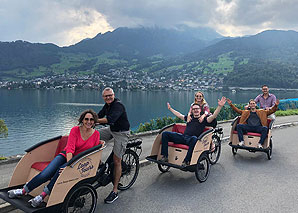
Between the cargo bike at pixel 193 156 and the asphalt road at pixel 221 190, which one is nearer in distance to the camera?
the asphalt road at pixel 221 190

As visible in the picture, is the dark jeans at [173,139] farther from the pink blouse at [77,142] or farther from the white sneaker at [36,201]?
the white sneaker at [36,201]

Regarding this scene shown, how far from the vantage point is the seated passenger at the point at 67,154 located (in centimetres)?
379

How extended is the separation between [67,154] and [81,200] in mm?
729

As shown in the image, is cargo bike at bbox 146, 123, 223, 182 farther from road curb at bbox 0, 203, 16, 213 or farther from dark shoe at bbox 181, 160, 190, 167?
road curb at bbox 0, 203, 16, 213

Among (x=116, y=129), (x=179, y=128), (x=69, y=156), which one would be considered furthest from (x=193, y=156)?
(x=69, y=156)

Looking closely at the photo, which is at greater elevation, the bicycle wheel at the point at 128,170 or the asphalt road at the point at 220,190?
the bicycle wheel at the point at 128,170

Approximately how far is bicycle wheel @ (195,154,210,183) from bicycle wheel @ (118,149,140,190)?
1.31 meters

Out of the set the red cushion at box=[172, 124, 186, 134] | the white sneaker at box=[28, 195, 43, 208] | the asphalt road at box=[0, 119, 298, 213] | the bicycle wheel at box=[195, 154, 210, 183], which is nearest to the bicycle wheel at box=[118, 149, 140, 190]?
the asphalt road at box=[0, 119, 298, 213]

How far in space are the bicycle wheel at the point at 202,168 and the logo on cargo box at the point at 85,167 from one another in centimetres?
239

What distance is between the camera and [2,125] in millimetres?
11508

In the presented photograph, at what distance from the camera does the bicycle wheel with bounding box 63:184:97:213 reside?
390 cm

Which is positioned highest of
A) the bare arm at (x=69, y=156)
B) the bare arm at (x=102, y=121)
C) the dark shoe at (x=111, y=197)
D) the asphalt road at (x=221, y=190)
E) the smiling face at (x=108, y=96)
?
the smiling face at (x=108, y=96)

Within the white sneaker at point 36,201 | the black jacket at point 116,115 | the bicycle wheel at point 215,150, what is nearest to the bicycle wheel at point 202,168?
the bicycle wheel at point 215,150

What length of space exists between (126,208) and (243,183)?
270 cm
